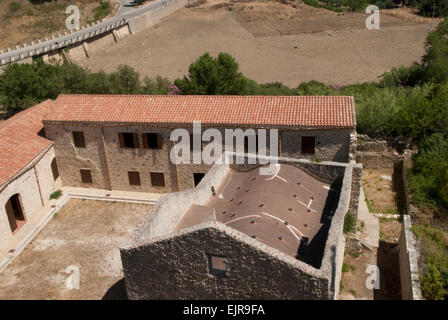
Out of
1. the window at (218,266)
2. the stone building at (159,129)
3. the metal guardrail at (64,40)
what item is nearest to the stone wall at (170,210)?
the window at (218,266)

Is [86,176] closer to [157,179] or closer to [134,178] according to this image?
[134,178]

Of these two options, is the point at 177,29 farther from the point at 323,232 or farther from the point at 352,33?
the point at 323,232

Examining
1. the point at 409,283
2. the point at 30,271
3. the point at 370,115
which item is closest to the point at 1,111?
the point at 30,271

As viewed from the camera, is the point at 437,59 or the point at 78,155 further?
the point at 437,59

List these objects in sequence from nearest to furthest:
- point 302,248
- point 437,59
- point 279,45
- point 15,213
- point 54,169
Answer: point 302,248 < point 15,213 < point 54,169 < point 437,59 < point 279,45

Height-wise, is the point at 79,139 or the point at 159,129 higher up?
the point at 159,129

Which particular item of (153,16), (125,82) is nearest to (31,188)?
(125,82)
